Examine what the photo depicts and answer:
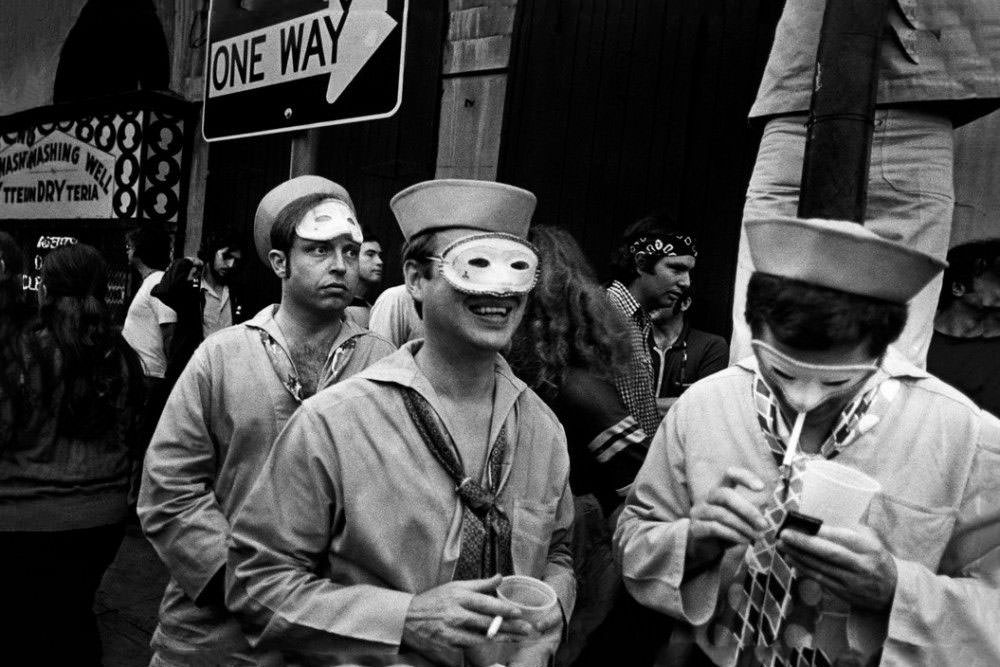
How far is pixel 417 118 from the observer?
8.17m

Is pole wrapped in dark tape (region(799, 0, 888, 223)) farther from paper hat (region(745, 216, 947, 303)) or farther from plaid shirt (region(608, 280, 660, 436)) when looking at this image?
plaid shirt (region(608, 280, 660, 436))

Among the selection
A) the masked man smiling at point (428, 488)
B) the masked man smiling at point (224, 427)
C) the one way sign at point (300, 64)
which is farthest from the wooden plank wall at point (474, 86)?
the masked man smiling at point (428, 488)

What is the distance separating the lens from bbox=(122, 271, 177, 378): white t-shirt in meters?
7.19

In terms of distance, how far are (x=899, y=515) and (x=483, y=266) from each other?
3.37 ft

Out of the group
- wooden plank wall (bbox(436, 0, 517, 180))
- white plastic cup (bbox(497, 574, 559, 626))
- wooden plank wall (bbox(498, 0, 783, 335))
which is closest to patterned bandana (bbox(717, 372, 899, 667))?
white plastic cup (bbox(497, 574, 559, 626))

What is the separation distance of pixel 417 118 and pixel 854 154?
624cm

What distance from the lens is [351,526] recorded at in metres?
2.09

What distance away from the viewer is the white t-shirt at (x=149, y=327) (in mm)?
7188

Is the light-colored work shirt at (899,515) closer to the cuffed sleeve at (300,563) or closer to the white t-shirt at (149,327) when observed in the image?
the cuffed sleeve at (300,563)

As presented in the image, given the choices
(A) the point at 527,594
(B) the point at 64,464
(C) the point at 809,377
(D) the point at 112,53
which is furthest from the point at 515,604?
(D) the point at 112,53

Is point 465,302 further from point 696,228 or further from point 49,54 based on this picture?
point 49,54

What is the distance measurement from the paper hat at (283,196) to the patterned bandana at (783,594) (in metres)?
1.94

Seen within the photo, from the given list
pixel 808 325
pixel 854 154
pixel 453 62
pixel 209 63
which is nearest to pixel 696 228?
pixel 453 62

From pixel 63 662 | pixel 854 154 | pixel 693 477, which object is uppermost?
pixel 854 154
